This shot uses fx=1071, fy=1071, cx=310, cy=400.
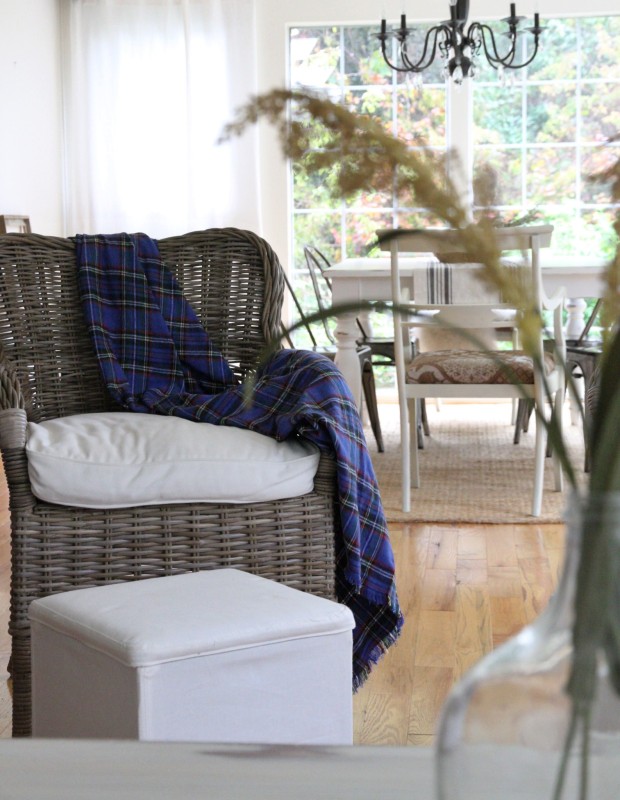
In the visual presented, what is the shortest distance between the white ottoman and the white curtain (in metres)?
4.57

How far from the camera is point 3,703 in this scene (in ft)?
6.78

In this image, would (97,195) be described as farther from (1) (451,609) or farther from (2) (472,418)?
(1) (451,609)

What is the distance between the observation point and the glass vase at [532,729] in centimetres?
48

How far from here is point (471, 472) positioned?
4.05m

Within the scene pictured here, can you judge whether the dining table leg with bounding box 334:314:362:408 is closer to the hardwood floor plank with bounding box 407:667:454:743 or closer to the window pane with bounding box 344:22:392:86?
the hardwood floor plank with bounding box 407:667:454:743

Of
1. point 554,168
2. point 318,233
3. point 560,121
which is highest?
point 560,121

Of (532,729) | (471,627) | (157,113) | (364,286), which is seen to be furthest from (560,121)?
(532,729)

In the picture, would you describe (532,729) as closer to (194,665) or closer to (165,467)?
(194,665)

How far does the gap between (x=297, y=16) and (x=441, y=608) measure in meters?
4.23

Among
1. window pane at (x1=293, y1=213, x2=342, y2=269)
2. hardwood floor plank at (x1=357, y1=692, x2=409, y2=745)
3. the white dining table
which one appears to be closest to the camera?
hardwood floor plank at (x1=357, y1=692, x2=409, y2=745)

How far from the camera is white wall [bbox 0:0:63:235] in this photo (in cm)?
512

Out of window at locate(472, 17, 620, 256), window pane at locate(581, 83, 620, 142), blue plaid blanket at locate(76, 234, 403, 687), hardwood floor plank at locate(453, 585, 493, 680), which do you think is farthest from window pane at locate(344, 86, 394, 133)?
hardwood floor plank at locate(453, 585, 493, 680)

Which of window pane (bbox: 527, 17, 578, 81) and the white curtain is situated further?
the white curtain

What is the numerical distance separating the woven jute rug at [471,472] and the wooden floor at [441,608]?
14cm
